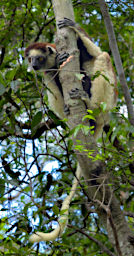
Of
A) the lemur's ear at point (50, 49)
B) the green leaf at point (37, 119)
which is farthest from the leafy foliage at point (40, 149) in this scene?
the lemur's ear at point (50, 49)

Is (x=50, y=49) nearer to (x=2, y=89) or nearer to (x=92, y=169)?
(x=92, y=169)

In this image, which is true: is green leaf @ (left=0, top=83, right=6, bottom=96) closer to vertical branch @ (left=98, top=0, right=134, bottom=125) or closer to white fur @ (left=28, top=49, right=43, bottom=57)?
vertical branch @ (left=98, top=0, right=134, bottom=125)

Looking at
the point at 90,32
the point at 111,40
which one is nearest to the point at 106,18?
the point at 111,40

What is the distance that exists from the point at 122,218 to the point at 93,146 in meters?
0.81

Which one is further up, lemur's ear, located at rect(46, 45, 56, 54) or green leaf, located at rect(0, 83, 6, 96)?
lemur's ear, located at rect(46, 45, 56, 54)

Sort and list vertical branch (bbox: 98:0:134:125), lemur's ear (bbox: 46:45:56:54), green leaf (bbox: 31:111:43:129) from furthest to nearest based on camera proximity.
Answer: lemur's ear (bbox: 46:45:56:54), green leaf (bbox: 31:111:43:129), vertical branch (bbox: 98:0:134:125)

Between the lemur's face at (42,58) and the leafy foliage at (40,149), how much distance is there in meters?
0.24

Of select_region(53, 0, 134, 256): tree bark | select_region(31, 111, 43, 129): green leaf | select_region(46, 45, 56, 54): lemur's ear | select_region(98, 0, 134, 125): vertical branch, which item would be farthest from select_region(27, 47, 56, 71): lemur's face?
select_region(98, 0, 134, 125): vertical branch

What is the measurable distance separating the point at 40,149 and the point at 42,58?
1.53 m

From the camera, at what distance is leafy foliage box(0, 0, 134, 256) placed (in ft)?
8.13

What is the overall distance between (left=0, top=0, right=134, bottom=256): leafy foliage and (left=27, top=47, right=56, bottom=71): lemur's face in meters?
0.24

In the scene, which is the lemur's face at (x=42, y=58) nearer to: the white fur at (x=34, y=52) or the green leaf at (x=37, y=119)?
the white fur at (x=34, y=52)

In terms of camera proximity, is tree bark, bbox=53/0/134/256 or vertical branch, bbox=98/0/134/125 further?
tree bark, bbox=53/0/134/256

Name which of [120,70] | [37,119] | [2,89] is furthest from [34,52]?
[120,70]
